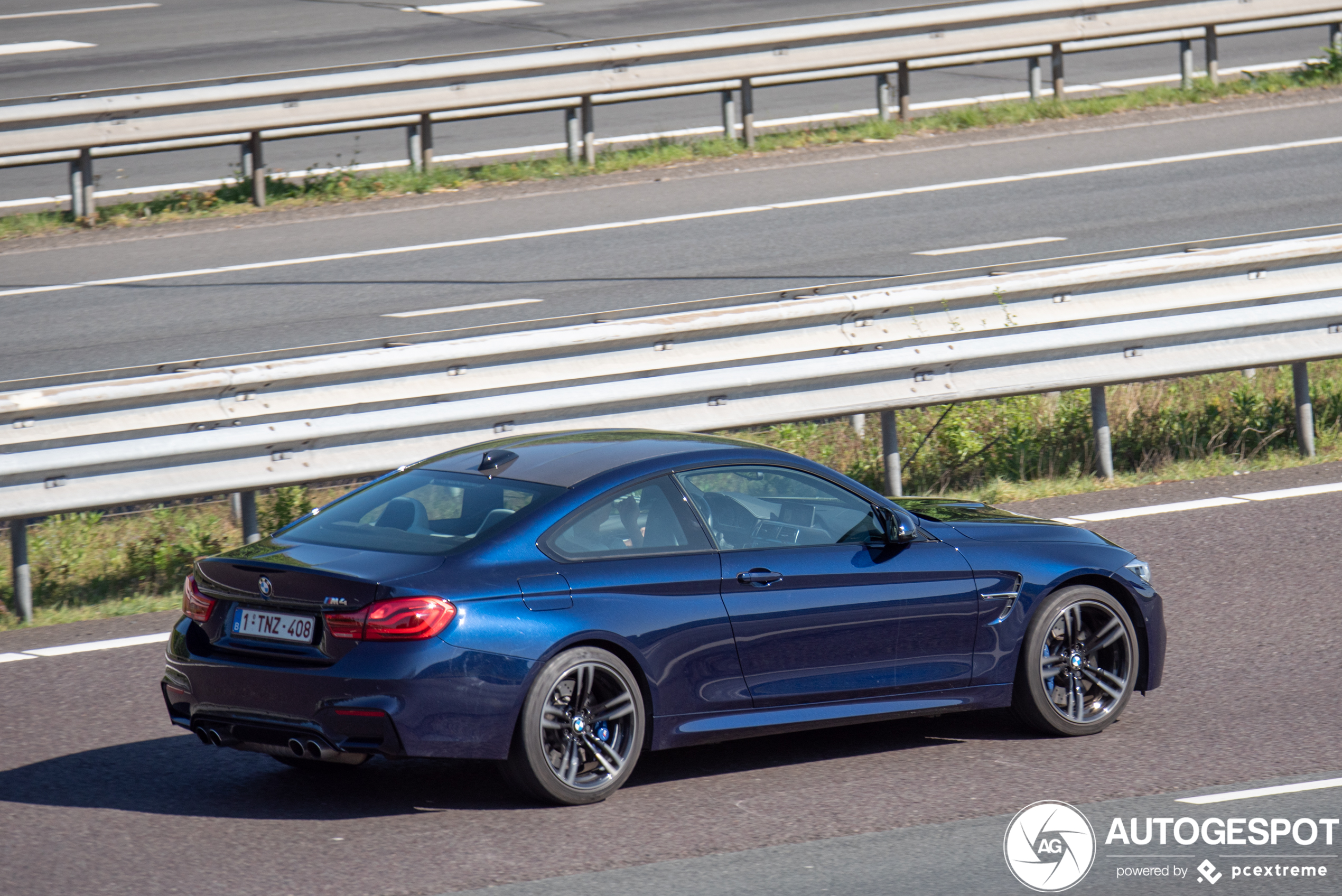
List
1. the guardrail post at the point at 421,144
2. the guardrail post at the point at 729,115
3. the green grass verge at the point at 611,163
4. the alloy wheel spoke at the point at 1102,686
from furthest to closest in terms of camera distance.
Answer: the guardrail post at the point at 729,115 → the guardrail post at the point at 421,144 → the green grass verge at the point at 611,163 → the alloy wheel spoke at the point at 1102,686

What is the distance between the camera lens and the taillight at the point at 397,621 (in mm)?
6047

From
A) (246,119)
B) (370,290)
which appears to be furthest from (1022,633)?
(246,119)

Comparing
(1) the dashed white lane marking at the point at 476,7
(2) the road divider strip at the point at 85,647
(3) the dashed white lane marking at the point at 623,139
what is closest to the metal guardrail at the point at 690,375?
(2) the road divider strip at the point at 85,647

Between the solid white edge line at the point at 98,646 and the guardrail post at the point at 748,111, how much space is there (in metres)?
11.2

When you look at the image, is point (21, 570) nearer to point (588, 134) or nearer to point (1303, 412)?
point (1303, 412)

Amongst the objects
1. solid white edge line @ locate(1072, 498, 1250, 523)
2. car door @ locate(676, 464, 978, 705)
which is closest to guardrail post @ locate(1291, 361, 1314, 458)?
solid white edge line @ locate(1072, 498, 1250, 523)

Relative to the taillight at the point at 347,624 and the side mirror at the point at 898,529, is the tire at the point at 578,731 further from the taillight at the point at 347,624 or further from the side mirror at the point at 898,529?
the side mirror at the point at 898,529

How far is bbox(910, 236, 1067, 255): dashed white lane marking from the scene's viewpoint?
14.7m

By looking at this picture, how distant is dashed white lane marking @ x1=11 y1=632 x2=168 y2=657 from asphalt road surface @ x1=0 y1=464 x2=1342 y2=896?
0.12m

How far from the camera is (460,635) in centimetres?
610

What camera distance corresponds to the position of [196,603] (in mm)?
6551

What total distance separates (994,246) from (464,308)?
4412 millimetres

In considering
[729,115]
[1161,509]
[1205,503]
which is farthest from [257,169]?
[1205,503]

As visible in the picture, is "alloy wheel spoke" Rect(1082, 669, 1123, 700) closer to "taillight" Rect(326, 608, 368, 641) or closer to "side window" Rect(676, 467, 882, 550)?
"side window" Rect(676, 467, 882, 550)
